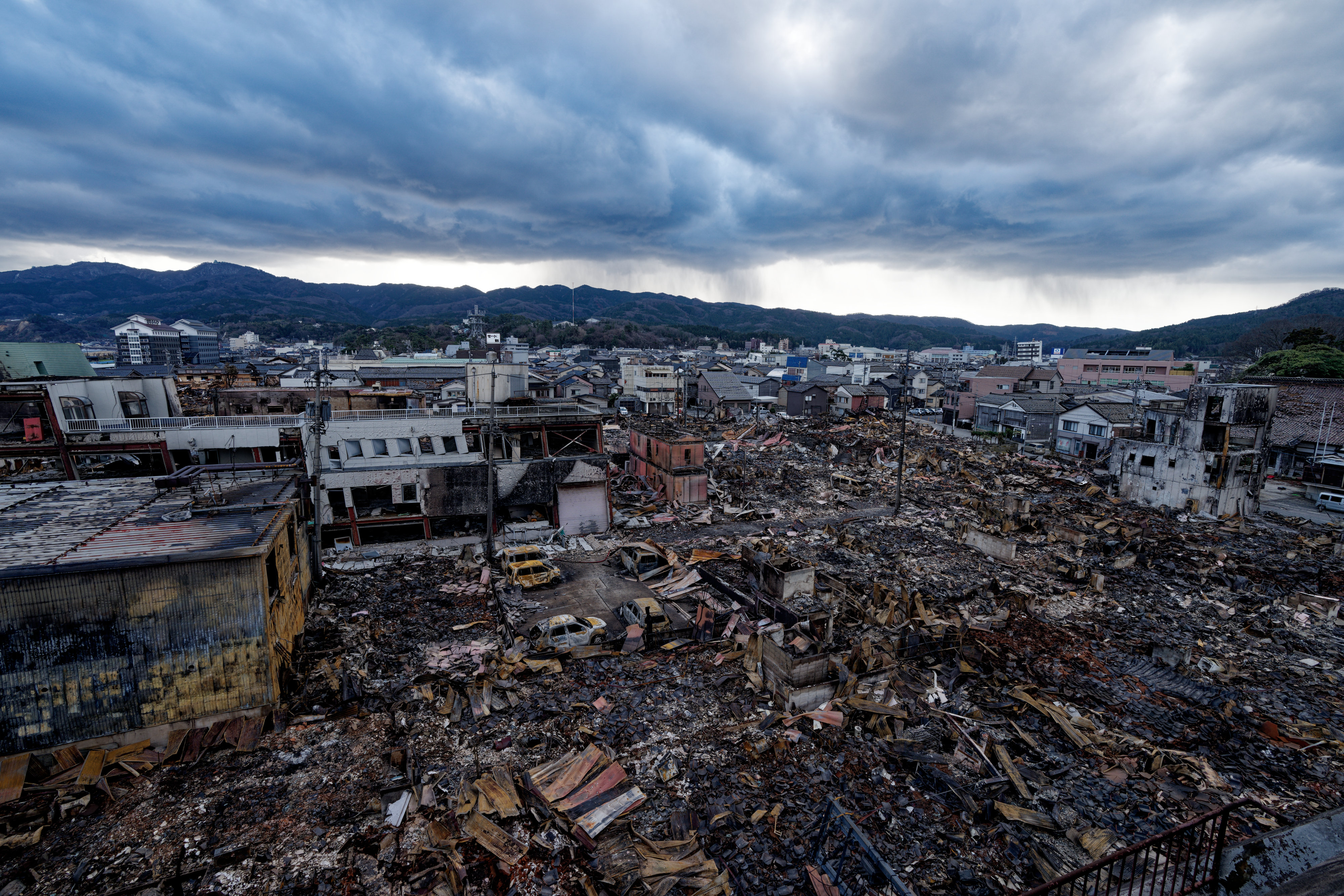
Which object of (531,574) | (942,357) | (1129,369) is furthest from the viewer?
(942,357)

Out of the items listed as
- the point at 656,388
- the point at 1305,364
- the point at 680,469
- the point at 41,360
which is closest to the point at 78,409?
the point at 41,360

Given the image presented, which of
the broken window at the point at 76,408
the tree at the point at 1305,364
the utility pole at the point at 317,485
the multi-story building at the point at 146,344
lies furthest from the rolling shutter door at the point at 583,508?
the multi-story building at the point at 146,344

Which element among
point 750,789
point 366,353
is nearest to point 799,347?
Answer: point 366,353

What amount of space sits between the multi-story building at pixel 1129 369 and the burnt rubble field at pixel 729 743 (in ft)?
258

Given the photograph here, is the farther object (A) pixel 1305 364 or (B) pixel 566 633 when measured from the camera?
(A) pixel 1305 364

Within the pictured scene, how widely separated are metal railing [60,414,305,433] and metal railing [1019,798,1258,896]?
3155 centimetres

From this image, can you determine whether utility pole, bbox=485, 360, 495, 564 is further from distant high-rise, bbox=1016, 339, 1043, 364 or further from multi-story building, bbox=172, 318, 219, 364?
distant high-rise, bbox=1016, 339, 1043, 364

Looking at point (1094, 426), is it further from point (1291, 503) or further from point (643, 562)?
point (643, 562)

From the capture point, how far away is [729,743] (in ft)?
40.2

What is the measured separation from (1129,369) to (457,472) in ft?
351

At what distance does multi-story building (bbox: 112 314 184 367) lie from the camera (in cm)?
10788

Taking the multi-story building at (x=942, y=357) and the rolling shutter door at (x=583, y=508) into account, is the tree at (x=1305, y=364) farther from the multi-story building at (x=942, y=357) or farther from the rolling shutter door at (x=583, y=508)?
the multi-story building at (x=942, y=357)

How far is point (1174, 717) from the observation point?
13.7 metres

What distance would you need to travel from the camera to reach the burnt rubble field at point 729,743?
9250 mm
